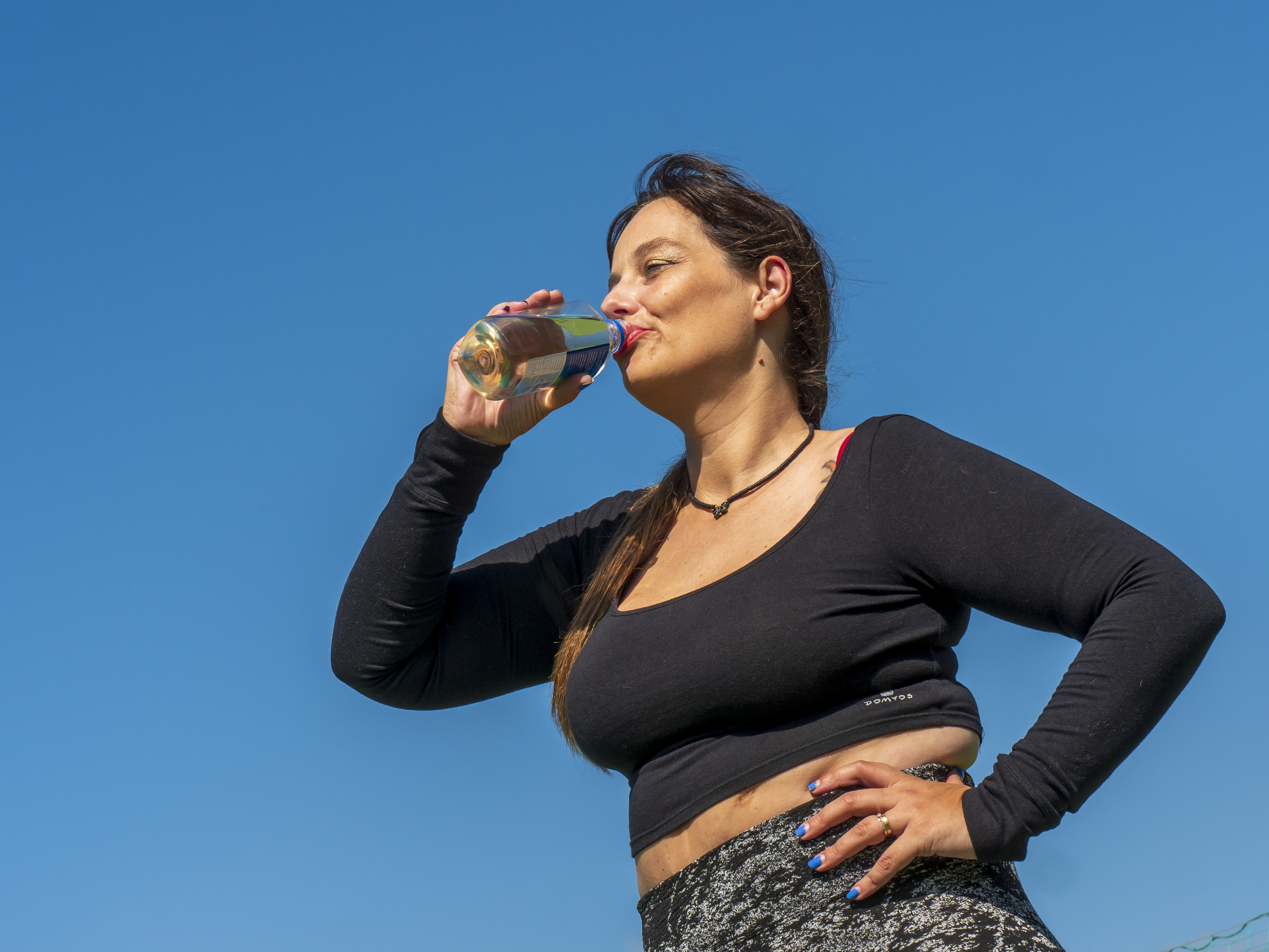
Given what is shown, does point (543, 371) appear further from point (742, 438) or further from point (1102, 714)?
point (1102, 714)

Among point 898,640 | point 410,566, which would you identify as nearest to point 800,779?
point 898,640

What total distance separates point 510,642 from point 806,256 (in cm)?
141

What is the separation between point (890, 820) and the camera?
7.16 feet

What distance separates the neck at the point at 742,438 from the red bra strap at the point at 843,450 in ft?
0.85

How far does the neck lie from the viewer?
10.1 ft

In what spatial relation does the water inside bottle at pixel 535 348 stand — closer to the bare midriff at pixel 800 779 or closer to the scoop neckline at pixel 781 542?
the scoop neckline at pixel 781 542

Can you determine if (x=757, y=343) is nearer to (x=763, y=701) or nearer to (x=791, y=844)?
(x=763, y=701)

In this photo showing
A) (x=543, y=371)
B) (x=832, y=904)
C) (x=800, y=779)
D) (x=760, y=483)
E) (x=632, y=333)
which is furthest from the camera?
(x=543, y=371)

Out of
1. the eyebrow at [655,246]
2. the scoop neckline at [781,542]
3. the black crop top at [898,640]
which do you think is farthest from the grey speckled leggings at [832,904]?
the eyebrow at [655,246]

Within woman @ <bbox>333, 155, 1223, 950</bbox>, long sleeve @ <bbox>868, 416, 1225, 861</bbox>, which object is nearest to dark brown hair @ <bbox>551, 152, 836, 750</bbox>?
woman @ <bbox>333, 155, 1223, 950</bbox>

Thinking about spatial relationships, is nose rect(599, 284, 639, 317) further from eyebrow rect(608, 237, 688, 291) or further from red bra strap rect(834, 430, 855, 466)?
red bra strap rect(834, 430, 855, 466)

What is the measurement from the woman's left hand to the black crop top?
1.9 inches

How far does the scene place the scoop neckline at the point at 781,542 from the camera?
2.63 m

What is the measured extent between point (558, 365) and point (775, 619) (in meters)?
1.09
